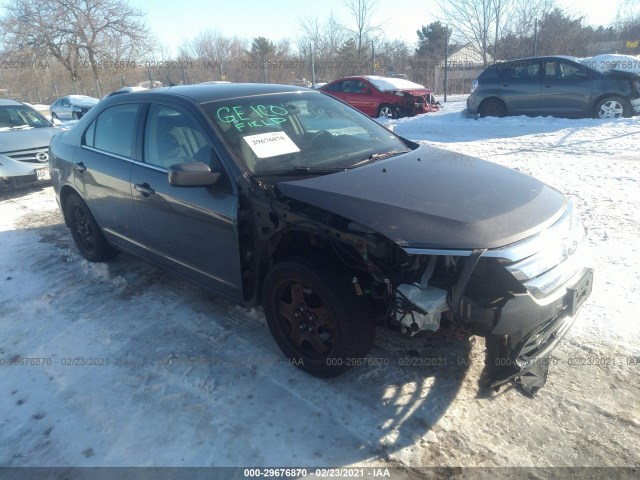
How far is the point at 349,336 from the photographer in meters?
2.60

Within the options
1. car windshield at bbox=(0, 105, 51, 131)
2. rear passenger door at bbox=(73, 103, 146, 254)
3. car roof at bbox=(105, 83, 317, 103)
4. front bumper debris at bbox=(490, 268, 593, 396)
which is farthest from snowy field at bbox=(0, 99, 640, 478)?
car windshield at bbox=(0, 105, 51, 131)

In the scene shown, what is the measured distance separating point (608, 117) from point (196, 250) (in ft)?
35.0

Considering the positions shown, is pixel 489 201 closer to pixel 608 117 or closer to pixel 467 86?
pixel 608 117

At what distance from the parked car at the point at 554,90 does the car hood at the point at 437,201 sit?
925 cm

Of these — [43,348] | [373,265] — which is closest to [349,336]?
[373,265]

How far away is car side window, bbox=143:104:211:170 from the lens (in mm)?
3262

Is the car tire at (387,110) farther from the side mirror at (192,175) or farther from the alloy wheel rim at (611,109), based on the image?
the side mirror at (192,175)

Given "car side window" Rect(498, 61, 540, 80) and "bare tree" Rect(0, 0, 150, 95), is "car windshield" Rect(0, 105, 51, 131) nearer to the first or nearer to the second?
"car side window" Rect(498, 61, 540, 80)

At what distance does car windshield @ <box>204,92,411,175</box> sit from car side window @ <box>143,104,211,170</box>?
0.60ft

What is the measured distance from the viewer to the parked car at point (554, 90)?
33.9 ft

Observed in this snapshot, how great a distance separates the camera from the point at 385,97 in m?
13.3

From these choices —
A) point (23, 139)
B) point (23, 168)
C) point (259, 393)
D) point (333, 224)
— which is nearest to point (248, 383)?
point (259, 393)

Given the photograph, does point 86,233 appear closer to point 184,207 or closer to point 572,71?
point 184,207

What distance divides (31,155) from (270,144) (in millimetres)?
6399
